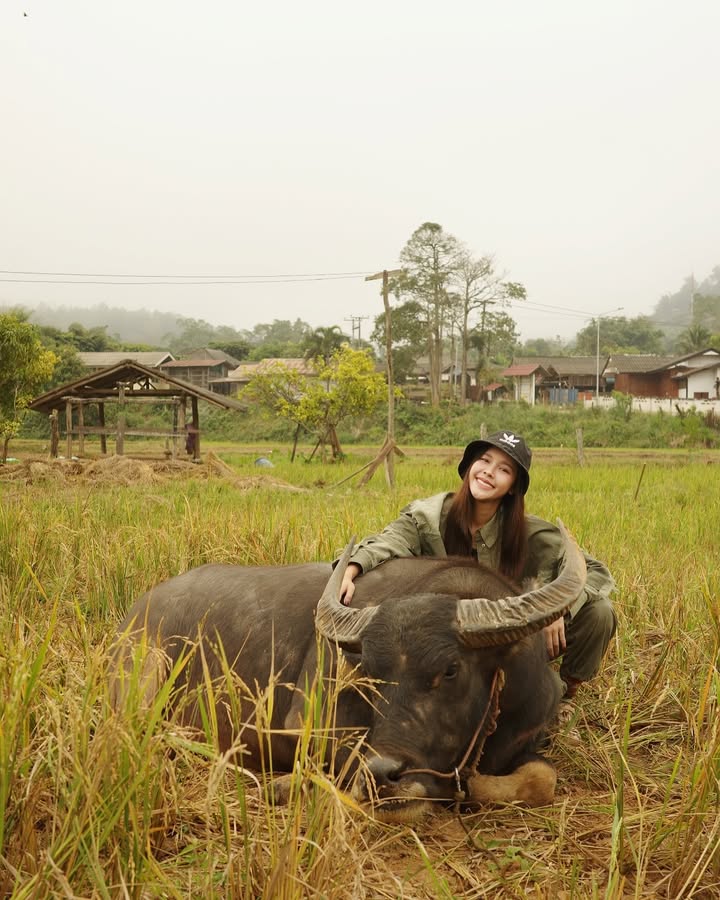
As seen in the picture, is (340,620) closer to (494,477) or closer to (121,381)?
(494,477)

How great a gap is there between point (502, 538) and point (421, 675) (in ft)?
4.57

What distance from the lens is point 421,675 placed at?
2.64 metres

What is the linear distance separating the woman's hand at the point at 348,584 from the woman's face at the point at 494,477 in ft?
2.51

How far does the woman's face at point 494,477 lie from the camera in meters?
3.76

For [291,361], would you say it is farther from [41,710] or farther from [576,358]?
[41,710]

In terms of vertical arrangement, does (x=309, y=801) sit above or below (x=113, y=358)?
below

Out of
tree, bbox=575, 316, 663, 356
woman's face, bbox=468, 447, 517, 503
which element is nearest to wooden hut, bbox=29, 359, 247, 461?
woman's face, bbox=468, 447, 517, 503

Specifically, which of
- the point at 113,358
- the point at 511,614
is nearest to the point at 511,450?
the point at 511,614

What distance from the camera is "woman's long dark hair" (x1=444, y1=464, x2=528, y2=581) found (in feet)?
12.6

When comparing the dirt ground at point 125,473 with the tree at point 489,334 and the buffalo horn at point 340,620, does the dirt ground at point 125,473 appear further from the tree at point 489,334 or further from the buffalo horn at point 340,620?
the tree at point 489,334

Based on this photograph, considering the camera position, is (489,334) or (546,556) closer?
(546,556)

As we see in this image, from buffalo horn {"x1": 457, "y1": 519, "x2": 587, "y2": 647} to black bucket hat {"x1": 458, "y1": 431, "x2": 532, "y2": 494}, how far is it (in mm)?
925

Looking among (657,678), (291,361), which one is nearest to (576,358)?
(291,361)

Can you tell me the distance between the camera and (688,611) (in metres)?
4.59
